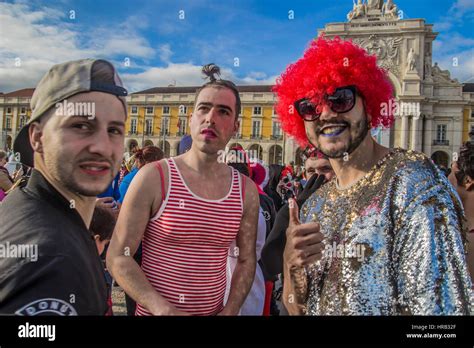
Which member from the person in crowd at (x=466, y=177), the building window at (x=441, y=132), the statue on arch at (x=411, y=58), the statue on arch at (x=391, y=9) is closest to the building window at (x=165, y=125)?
the statue on arch at (x=391, y=9)

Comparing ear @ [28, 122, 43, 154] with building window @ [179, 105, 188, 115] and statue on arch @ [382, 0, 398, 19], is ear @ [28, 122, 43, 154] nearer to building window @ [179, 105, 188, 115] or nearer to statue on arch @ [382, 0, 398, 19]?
building window @ [179, 105, 188, 115]

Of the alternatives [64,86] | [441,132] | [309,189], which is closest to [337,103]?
[309,189]

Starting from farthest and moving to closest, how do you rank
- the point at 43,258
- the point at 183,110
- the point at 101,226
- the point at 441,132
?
the point at 441,132 → the point at 183,110 → the point at 101,226 → the point at 43,258

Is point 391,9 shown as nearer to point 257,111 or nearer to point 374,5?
point 374,5

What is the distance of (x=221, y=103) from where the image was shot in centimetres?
136

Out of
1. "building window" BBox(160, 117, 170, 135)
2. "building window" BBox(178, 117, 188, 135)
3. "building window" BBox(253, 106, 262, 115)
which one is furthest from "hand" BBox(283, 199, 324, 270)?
"building window" BBox(253, 106, 262, 115)

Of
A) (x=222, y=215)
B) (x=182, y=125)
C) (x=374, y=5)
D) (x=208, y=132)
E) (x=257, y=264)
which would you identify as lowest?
(x=257, y=264)

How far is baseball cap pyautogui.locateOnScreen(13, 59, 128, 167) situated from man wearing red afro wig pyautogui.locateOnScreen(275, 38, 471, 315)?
667 millimetres

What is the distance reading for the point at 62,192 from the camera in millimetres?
961

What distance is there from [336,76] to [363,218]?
0.52m
